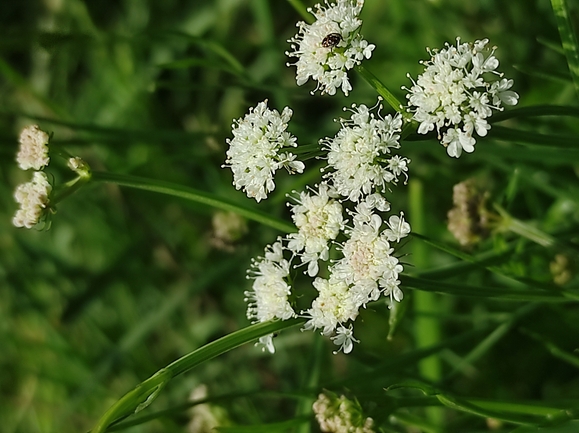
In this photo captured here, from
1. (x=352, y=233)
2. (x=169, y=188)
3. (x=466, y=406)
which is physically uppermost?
(x=169, y=188)

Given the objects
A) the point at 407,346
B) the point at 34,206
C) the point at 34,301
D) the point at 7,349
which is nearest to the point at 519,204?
the point at 407,346

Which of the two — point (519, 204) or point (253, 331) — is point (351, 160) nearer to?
point (253, 331)

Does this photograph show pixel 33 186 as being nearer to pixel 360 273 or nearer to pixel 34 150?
pixel 34 150

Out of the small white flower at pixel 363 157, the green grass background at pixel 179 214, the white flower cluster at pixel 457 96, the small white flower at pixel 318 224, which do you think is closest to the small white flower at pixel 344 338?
the small white flower at pixel 318 224

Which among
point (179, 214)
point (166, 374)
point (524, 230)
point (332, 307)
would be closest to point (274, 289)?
point (332, 307)

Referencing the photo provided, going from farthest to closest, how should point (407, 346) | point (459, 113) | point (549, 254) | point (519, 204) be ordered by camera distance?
1. point (407, 346)
2. point (519, 204)
3. point (549, 254)
4. point (459, 113)

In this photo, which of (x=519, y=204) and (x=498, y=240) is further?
(x=519, y=204)

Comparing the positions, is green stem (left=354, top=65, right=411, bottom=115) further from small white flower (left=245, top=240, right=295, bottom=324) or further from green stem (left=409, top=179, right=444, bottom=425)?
green stem (left=409, top=179, right=444, bottom=425)
